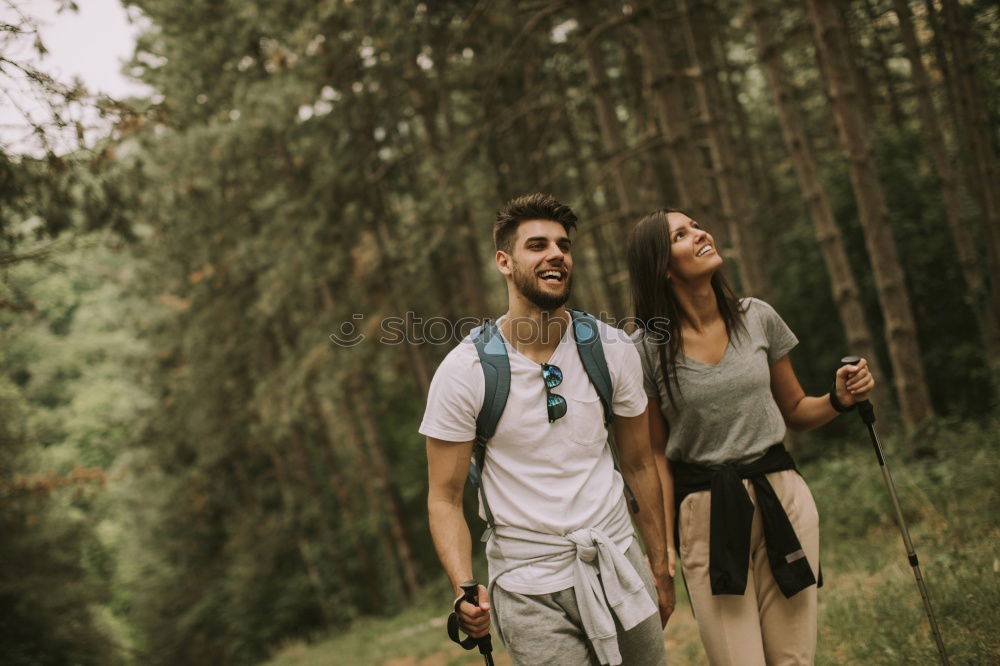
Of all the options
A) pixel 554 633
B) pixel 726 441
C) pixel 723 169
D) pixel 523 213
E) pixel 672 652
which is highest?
pixel 723 169

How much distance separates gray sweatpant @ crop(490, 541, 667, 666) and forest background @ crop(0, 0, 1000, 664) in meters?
2.13

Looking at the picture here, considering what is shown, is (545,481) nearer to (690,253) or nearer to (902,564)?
(690,253)

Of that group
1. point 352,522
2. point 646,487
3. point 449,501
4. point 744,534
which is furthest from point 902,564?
point 352,522

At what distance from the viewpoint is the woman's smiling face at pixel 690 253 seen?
3.40 metres

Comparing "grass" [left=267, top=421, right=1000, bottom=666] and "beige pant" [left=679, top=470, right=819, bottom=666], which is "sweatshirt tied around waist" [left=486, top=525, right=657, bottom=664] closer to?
"beige pant" [left=679, top=470, right=819, bottom=666]

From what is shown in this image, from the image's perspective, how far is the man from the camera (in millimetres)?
2994

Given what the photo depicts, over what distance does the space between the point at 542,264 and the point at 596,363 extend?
483 millimetres

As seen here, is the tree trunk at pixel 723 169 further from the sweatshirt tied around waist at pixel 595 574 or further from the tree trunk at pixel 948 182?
the sweatshirt tied around waist at pixel 595 574

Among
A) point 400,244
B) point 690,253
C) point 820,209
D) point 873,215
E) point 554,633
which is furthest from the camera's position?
point 400,244

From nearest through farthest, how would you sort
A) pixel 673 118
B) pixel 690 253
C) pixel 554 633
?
pixel 554 633, pixel 690 253, pixel 673 118

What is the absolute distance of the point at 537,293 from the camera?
317 centimetres

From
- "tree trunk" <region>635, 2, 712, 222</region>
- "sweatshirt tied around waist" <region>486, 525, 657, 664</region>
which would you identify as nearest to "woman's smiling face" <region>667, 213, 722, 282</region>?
"sweatshirt tied around waist" <region>486, 525, 657, 664</region>

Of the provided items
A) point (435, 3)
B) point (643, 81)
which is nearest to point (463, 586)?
point (435, 3)

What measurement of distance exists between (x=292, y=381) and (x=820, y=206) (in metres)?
9.58
